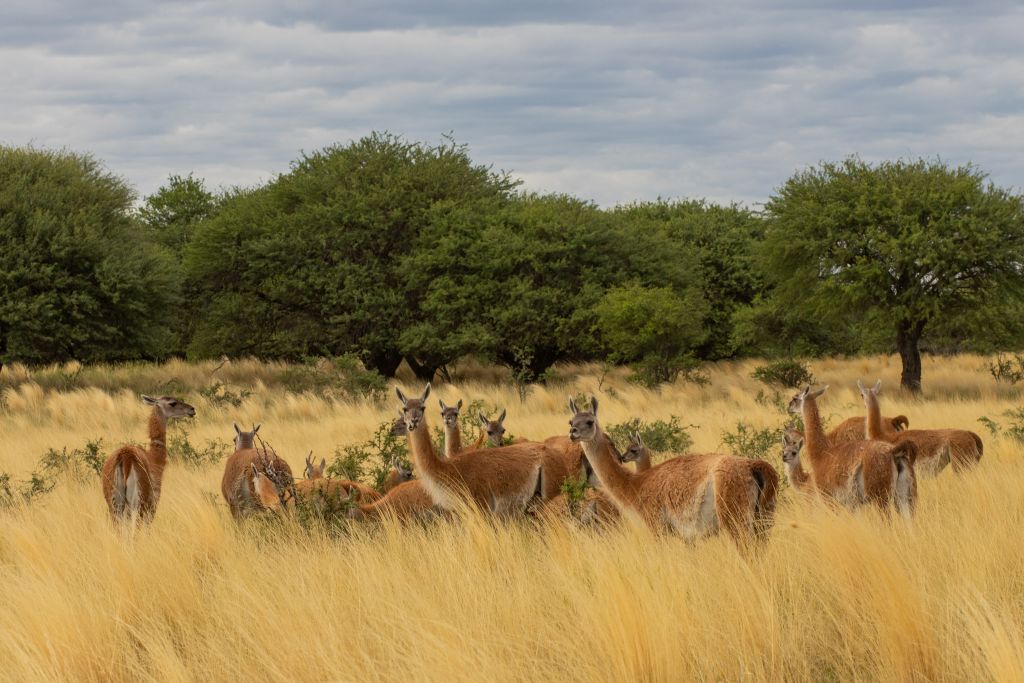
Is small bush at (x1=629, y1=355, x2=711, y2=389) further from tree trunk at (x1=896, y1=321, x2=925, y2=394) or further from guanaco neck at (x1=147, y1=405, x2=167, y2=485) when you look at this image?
guanaco neck at (x1=147, y1=405, x2=167, y2=485)

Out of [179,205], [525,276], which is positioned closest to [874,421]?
[525,276]

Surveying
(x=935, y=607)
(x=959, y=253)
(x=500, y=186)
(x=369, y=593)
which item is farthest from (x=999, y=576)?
(x=500, y=186)

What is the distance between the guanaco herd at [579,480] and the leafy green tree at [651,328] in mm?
19546

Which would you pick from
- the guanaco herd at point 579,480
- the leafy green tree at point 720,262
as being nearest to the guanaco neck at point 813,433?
the guanaco herd at point 579,480

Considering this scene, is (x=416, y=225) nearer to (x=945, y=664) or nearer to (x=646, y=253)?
(x=646, y=253)

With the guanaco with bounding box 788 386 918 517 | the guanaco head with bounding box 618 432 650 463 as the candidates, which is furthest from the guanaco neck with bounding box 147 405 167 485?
the guanaco with bounding box 788 386 918 517

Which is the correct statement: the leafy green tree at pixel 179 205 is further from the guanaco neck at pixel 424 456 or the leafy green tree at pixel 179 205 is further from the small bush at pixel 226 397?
the guanaco neck at pixel 424 456

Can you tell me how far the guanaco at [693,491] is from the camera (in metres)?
5.80

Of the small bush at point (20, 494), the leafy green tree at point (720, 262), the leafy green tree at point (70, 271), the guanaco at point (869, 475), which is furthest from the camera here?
the leafy green tree at point (720, 262)

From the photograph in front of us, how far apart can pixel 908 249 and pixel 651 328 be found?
6.97 metres

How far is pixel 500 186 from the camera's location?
38938 millimetres

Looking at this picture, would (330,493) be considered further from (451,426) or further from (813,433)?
(813,433)

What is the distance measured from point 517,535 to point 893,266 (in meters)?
24.1

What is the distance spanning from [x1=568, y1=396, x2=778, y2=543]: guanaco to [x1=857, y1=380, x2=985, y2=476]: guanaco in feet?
13.5
